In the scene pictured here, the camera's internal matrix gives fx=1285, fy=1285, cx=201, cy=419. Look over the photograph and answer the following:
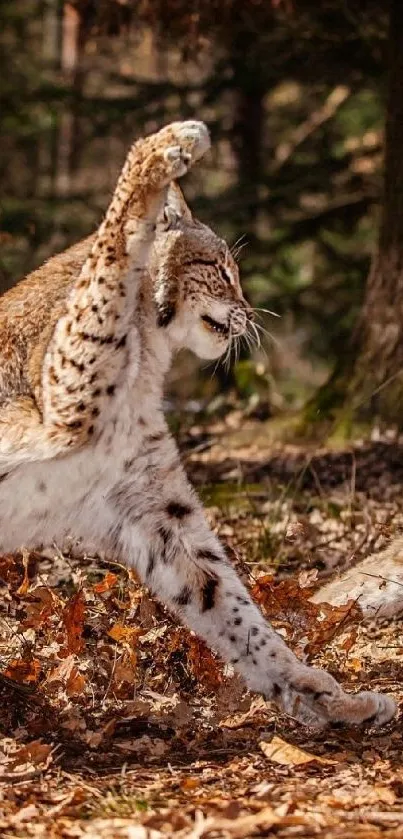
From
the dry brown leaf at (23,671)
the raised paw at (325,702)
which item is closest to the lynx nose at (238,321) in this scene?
the raised paw at (325,702)

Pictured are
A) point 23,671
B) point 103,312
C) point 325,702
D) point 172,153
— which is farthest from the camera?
point 23,671

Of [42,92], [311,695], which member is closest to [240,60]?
[42,92]

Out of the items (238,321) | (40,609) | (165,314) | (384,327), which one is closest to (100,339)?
(165,314)

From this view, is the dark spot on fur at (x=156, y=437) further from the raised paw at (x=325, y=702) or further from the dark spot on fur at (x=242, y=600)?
the raised paw at (x=325, y=702)

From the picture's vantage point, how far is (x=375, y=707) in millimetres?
4277

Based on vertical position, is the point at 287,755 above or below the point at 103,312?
below

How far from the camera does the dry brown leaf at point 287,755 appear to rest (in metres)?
3.89

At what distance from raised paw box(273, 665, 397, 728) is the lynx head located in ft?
4.05

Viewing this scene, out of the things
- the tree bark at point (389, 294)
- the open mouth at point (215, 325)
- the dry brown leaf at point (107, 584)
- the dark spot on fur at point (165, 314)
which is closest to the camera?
the dark spot on fur at point (165, 314)

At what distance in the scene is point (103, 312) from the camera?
162 inches

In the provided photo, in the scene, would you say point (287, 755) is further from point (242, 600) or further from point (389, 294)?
point (389, 294)

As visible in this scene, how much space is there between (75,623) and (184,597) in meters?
0.41

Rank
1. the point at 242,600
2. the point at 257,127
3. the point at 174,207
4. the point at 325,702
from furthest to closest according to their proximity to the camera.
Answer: the point at 257,127, the point at 174,207, the point at 242,600, the point at 325,702

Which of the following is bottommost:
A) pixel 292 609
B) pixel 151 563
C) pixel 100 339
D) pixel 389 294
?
pixel 292 609
